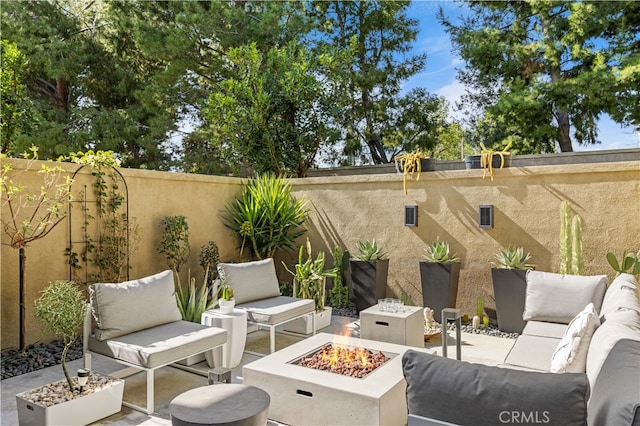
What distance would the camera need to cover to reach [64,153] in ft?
37.4

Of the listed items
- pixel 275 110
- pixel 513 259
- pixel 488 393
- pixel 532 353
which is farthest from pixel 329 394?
pixel 275 110

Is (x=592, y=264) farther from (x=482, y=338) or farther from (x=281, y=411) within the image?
(x=281, y=411)

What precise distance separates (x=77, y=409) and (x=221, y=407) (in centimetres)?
150

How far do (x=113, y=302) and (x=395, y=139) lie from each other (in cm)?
1076

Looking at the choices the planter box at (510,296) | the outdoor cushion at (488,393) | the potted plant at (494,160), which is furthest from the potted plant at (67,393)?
the potted plant at (494,160)

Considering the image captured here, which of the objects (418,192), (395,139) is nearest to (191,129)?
(395,139)

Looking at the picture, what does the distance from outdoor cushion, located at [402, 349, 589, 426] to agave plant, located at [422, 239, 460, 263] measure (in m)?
4.58

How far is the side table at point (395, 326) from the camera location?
496 cm

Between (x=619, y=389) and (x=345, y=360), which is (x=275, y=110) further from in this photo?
(x=619, y=389)

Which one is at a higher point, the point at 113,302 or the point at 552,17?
the point at 552,17

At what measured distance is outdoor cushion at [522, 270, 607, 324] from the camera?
445 centimetres

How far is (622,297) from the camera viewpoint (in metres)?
3.60

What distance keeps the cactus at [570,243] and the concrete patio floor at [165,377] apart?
3.89 feet

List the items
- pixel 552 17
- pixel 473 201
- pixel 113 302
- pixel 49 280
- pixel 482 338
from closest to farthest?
pixel 113 302, pixel 49 280, pixel 482 338, pixel 473 201, pixel 552 17
